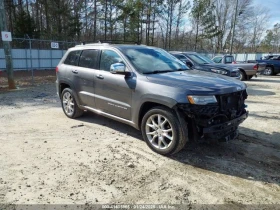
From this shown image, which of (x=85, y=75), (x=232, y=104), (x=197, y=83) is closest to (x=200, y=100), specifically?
(x=197, y=83)

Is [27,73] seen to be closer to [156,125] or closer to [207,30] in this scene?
[156,125]

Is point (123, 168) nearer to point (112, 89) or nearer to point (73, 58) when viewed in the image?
point (112, 89)

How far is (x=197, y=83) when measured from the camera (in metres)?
3.66

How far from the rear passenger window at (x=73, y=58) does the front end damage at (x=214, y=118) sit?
3134 mm

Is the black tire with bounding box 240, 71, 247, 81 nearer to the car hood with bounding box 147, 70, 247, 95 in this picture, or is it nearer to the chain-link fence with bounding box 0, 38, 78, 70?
the chain-link fence with bounding box 0, 38, 78, 70

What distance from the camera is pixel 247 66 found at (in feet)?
47.3

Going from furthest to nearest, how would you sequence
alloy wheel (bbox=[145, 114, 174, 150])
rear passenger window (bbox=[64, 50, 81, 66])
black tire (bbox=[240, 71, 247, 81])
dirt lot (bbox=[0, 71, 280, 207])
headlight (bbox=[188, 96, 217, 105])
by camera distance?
black tire (bbox=[240, 71, 247, 81]) < rear passenger window (bbox=[64, 50, 81, 66]) < alloy wheel (bbox=[145, 114, 174, 150]) < headlight (bbox=[188, 96, 217, 105]) < dirt lot (bbox=[0, 71, 280, 207])

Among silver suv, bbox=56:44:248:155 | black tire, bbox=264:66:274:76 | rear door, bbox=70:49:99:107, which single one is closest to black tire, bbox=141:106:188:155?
silver suv, bbox=56:44:248:155

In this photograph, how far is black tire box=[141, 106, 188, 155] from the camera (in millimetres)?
3565

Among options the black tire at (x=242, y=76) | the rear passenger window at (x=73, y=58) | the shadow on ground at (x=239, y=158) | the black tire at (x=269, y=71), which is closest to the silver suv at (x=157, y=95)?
the rear passenger window at (x=73, y=58)

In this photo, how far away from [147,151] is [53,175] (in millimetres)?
1581

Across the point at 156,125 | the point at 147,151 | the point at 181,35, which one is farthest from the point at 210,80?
the point at 181,35

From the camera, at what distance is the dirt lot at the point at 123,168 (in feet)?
9.43

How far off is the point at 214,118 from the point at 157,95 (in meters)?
0.94
